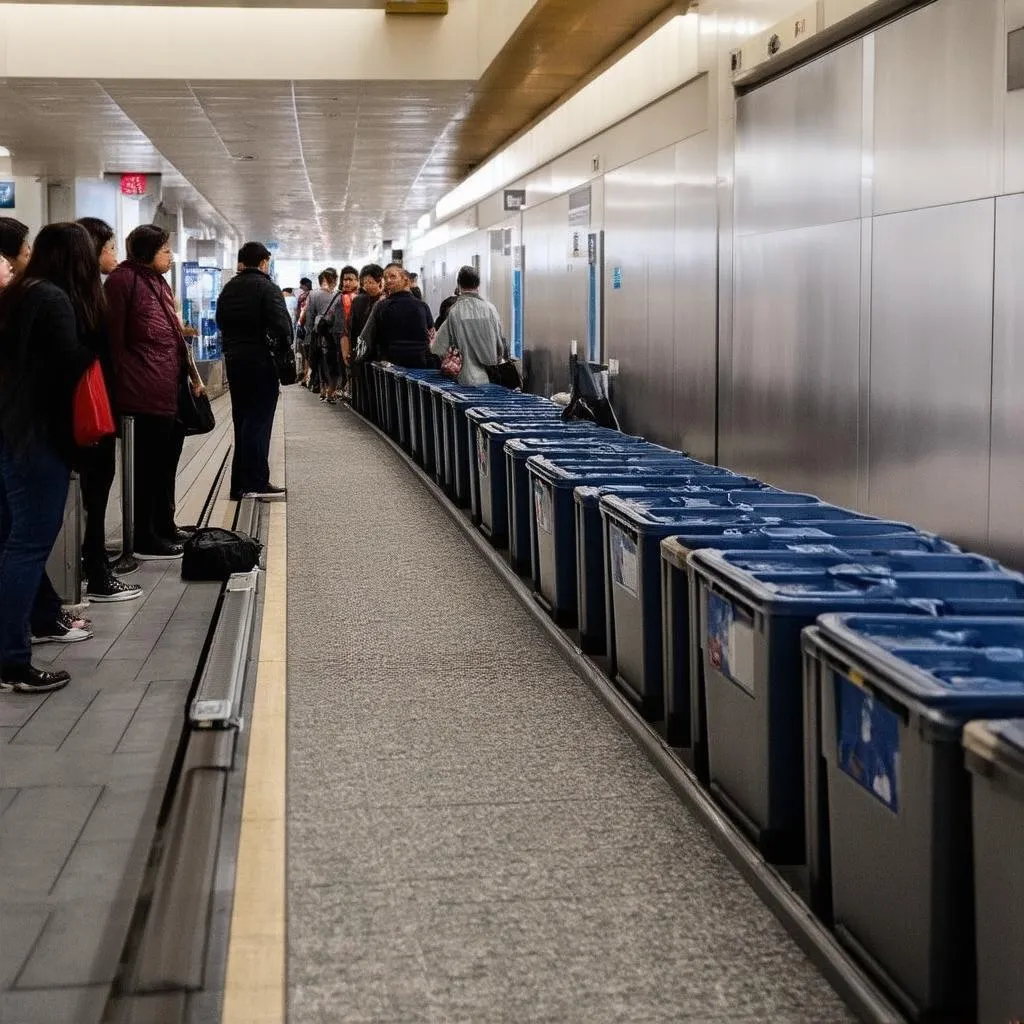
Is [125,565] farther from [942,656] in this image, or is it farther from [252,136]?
[252,136]

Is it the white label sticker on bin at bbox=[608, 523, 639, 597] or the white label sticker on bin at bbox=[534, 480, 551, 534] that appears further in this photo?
the white label sticker on bin at bbox=[534, 480, 551, 534]

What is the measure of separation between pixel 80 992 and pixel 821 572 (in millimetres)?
1877

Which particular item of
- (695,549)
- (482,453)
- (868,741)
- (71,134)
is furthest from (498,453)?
(71,134)

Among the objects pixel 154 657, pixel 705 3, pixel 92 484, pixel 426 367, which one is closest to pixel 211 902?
pixel 154 657

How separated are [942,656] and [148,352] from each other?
5.51 meters

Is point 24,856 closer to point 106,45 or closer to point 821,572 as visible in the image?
point 821,572

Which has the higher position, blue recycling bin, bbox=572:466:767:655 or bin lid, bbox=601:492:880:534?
bin lid, bbox=601:492:880:534

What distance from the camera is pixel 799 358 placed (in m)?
7.12

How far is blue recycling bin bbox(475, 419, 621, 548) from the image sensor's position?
777 cm

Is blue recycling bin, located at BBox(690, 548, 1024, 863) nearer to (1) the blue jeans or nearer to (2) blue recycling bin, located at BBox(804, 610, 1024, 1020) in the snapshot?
(2) blue recycling bin, located at BBox(804, 610, 1024, 1020)

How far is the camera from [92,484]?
22.6ft

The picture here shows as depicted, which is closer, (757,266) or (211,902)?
(211,902)

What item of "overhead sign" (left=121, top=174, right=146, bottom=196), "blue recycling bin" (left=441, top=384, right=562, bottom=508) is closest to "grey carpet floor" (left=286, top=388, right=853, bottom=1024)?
"blue recycling bin" (left=441, top=384, right=562, bottom=508)

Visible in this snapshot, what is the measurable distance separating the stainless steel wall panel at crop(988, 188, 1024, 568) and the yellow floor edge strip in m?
2.54
